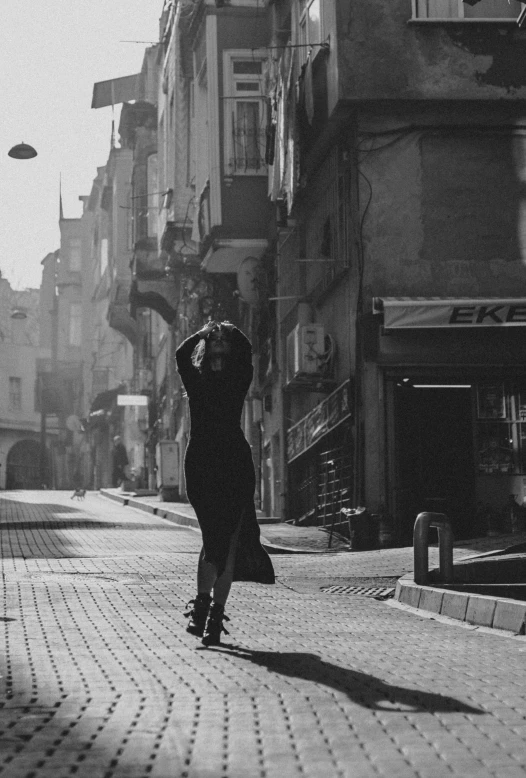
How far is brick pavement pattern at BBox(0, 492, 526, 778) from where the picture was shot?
4.59 m

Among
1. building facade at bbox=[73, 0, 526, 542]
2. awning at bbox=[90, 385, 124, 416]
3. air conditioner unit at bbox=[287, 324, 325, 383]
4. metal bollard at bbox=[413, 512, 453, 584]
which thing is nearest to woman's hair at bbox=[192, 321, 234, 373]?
metal bollard at bbox=[413, 512, 453, 584]

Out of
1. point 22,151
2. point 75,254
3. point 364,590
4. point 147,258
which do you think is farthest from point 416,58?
point 75,254

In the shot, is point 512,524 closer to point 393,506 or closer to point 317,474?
point 393,506

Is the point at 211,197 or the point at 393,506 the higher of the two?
the point at 211,197

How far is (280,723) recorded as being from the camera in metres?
5.20

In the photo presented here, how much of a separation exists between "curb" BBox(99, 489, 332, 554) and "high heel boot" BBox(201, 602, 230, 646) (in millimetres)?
7265

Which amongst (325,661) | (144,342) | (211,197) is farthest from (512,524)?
(144,342)

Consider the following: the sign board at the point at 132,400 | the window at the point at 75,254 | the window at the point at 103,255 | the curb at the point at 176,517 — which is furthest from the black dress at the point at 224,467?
the window at the point at 75,254

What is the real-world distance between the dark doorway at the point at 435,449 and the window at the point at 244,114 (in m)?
8.18

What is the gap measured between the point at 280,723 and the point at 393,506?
45.3ft

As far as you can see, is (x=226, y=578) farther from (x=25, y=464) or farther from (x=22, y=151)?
(x=25, y=464)

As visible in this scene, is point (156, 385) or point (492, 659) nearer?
point (492, 659)

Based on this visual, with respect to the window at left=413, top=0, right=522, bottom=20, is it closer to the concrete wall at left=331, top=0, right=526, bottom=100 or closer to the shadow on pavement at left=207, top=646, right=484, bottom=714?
the concrete wall at left=331, top=0, right=526, bottom=100

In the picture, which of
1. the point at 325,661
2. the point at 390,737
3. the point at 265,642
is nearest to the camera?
the point at 390,737
